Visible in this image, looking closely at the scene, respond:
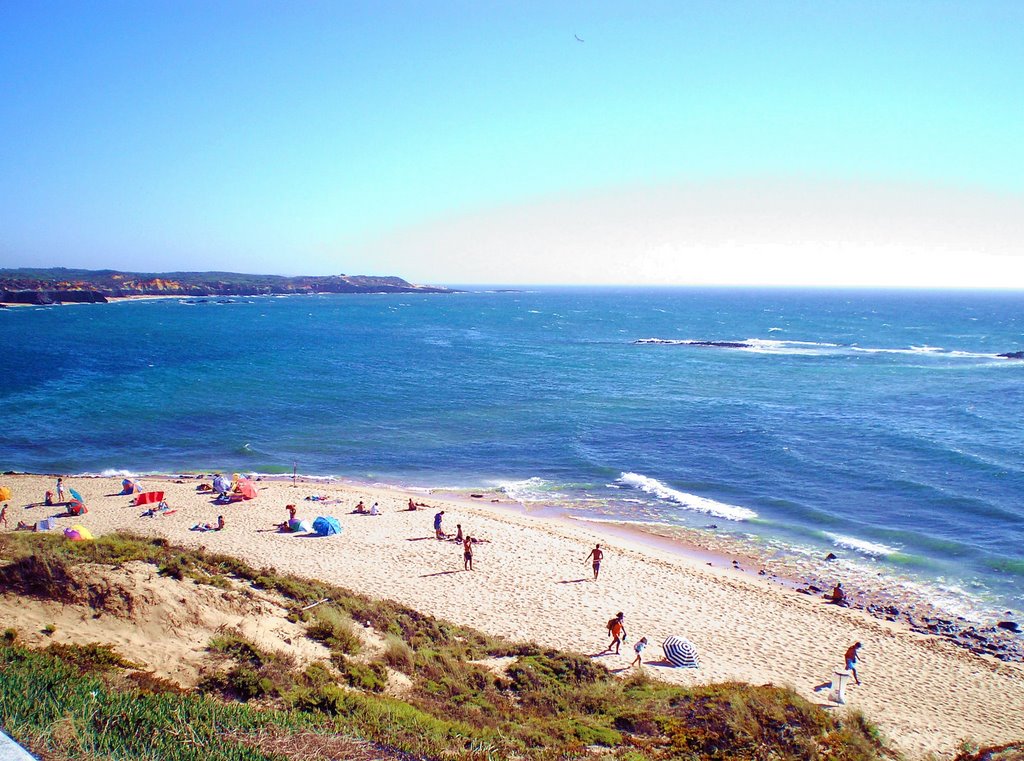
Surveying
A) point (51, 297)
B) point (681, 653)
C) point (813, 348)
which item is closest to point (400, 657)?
point (681, 653)

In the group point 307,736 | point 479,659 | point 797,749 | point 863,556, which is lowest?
point 863,556

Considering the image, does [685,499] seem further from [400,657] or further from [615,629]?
[400,657]

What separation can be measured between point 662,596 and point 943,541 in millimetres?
12186

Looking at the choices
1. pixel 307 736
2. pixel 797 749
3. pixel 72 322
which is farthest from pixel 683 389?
pixel 72 322

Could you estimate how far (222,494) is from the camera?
26.2 meters

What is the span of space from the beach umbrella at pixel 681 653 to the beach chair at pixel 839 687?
2.65m

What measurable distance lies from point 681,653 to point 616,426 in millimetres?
26231

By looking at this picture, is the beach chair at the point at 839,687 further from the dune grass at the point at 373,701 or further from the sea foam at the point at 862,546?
the sea foam at the point at 862,546

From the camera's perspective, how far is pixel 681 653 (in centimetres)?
1373

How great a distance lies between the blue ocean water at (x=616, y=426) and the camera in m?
25.6

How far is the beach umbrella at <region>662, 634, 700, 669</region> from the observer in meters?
13.6

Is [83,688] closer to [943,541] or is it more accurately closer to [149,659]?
[149,659]

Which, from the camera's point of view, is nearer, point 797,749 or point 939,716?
point 797,749

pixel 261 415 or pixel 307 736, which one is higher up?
pixel 307 736
